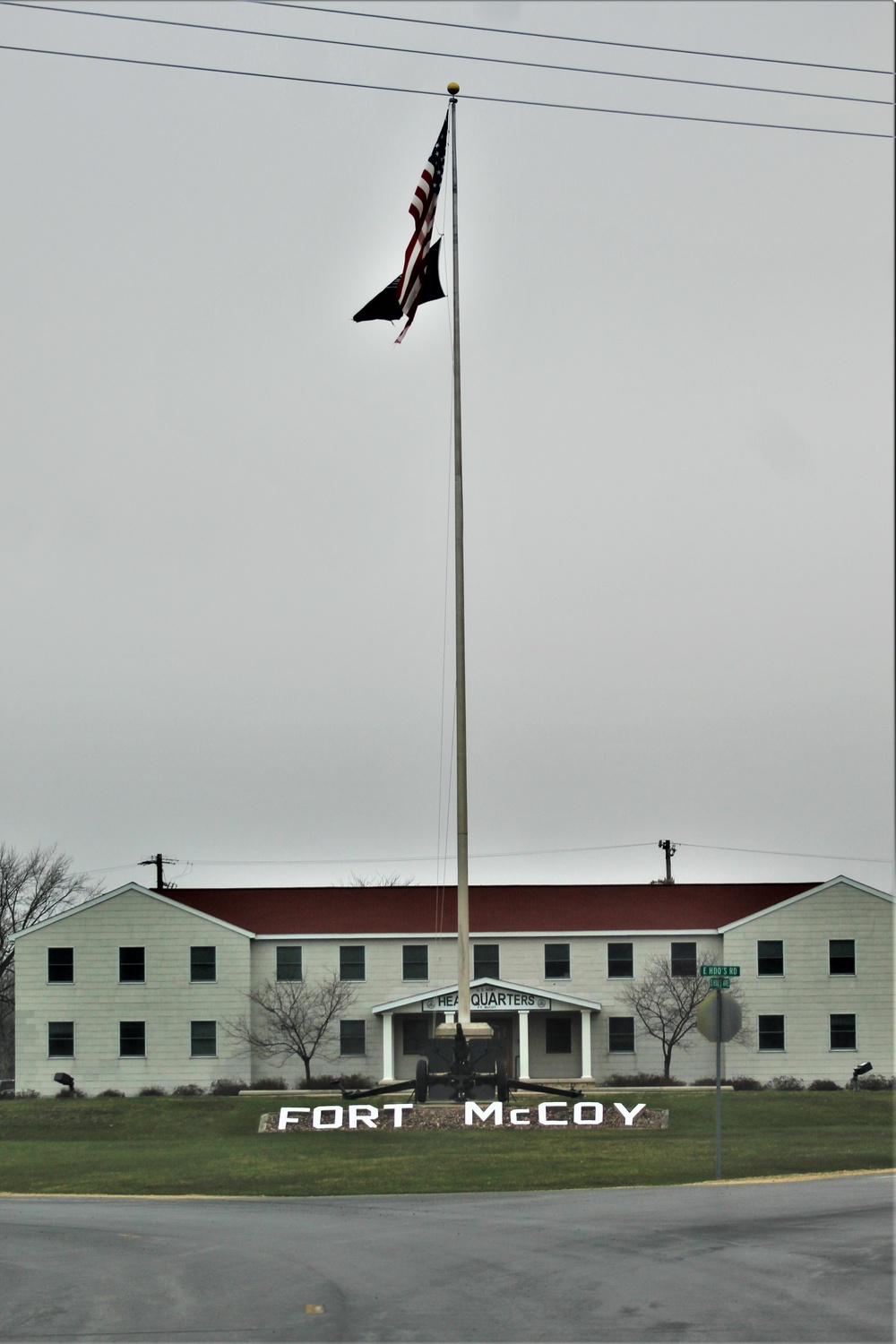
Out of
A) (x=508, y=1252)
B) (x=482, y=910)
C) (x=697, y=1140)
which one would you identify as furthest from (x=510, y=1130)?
(x=482, y=910)

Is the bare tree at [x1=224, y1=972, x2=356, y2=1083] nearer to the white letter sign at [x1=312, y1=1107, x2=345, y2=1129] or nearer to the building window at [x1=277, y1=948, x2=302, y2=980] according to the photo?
the building window at [x1=277, y1=948, x2=302, y2=980]

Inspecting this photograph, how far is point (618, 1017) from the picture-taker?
55781 mm

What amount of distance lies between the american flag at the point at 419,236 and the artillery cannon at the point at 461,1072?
49.7 feet

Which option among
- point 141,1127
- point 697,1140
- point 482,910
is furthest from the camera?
point 482,910

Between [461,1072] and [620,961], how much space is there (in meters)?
23.1

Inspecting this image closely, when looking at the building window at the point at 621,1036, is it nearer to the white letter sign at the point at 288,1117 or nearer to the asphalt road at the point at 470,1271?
the white letter sign at the point at 288,1117

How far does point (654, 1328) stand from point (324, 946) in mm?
45593

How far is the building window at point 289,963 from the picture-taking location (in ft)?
185

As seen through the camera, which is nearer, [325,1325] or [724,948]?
[325,1325]

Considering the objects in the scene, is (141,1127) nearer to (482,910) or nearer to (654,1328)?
(482,910)

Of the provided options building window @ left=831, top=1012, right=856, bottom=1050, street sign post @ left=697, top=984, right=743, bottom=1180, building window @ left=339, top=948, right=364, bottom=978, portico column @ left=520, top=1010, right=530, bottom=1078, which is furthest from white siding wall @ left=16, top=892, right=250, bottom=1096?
street sign post @ left=697, top=984, right=743, bottom=1180

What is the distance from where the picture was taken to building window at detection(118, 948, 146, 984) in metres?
55.4

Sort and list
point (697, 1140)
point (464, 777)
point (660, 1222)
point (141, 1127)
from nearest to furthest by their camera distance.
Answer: point (660, 1222), point (697, 1140), point (464, 777), point (141, 1127)

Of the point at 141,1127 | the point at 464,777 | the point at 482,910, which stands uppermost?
the point at 464,777
